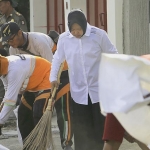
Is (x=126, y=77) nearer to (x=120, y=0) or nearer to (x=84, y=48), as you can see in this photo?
(x=84, y=48)

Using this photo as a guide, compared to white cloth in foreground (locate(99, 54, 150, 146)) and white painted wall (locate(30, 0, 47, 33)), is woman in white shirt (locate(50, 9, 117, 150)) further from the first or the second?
white painted wall (locate(30, 0, 47, 33))

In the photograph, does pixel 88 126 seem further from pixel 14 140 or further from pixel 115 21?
Answer: pixel 115 21

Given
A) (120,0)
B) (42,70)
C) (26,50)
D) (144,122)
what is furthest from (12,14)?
(144,122)

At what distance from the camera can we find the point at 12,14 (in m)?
9.82

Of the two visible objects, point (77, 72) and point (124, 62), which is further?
point (77, 72)

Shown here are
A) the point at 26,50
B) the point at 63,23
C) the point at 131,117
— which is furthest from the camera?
the point at 63,23

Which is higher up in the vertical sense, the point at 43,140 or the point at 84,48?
the point at 84,48

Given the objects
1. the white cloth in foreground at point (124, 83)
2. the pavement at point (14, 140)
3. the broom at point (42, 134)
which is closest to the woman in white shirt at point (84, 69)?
the broom at point (42, 134)

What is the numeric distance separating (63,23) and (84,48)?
663cm

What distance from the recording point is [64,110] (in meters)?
Answer: 7.04

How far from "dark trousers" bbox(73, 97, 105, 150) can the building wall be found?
3.55 m

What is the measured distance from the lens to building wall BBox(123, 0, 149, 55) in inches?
383

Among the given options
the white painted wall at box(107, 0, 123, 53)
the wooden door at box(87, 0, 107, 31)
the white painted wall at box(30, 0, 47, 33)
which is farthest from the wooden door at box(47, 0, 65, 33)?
Answer: the white painted wall at box(107, 0, 123, 53)

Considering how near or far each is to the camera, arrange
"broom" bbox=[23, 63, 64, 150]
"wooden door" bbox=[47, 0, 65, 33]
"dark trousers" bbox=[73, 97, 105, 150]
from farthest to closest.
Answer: "wooden door" bbox=[47, 0, 65, 33] → "broom" bbox=[23, 63, 64, 150] → "dark trousers" bbox=[73, 97, 105, 150]
